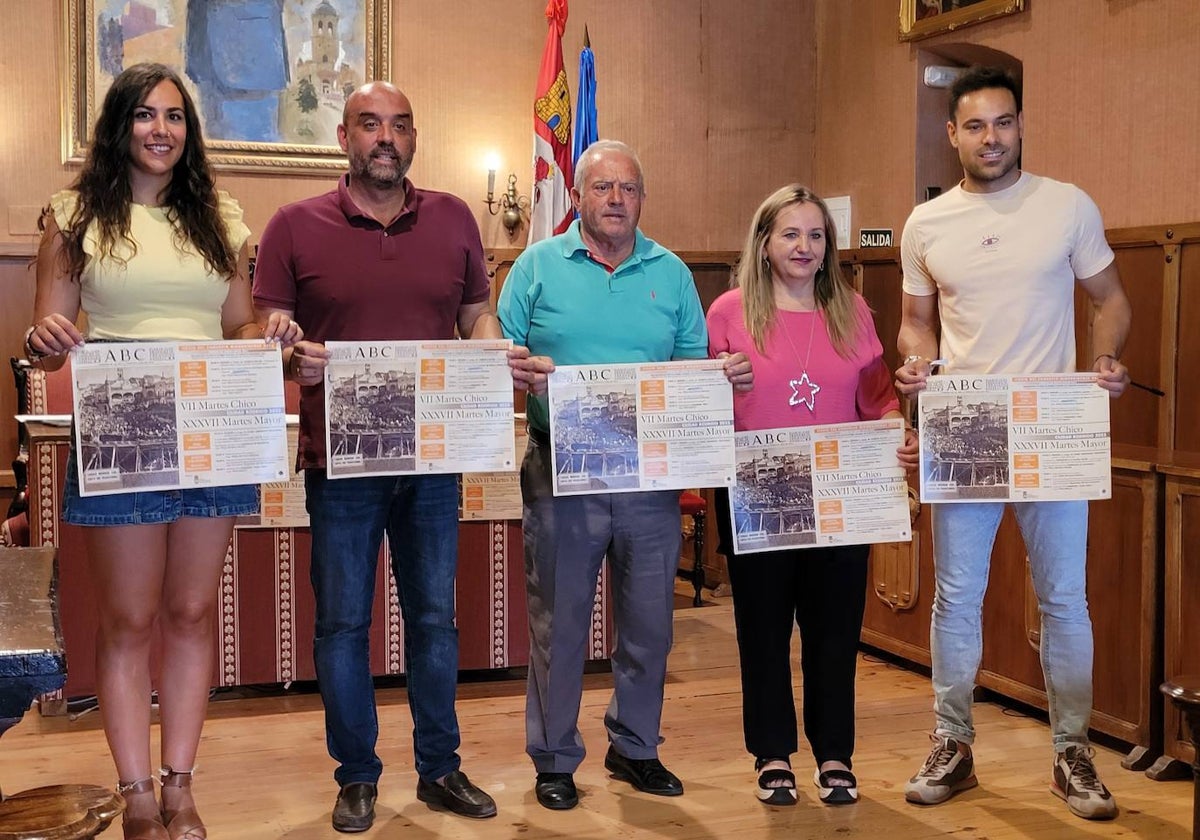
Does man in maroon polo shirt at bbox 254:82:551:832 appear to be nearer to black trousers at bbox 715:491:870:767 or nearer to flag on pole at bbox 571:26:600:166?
black trousers at bbox 715:491:870:767

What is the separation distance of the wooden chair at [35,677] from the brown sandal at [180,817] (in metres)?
0.91

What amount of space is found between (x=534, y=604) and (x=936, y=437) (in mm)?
1014

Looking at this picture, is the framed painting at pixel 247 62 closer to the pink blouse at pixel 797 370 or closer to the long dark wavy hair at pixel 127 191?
the long dark wavy hair at pixel 127 191

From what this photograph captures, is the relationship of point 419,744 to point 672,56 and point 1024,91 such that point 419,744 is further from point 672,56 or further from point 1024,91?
point 672,56

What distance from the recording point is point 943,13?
6.18m

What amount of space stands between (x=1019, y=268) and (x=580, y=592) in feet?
4.15

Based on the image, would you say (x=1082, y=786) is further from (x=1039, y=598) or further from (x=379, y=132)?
(x=379, y=132)

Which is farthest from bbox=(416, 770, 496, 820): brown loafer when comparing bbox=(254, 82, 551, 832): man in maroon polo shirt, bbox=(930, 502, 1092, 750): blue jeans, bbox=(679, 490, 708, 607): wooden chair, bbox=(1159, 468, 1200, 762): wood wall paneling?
bbox=(679, 490, 708, 607): wooden chair

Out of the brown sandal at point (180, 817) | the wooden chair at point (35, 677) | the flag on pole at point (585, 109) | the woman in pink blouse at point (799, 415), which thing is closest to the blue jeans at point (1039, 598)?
the woman in pink blouse at point (799, 415)

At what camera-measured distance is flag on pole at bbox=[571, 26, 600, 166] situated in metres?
6.46

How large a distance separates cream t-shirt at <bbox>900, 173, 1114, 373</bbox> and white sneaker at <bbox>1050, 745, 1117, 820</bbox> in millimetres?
951

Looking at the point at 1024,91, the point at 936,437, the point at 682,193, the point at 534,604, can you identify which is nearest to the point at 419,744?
the point at 534,604

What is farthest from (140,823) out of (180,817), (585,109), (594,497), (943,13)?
(943,13)

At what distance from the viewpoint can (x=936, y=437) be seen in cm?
310
